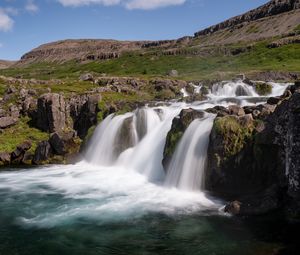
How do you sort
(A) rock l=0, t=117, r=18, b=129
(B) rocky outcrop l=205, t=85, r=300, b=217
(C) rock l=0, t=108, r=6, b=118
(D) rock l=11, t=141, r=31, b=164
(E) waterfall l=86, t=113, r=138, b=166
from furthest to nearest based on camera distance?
(C) rock l=0, t=108, r=6, b=118 → (A) rock l=0, t=117, r=18, b=129 → (D) rock l=11, t=141, r=31, b=164 → (E) waterfall l=86, t=113, r=138, b=166 → (B) rocky outcrop l=205, t=85, r=300, b=217

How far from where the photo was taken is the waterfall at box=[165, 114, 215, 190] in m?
29.7

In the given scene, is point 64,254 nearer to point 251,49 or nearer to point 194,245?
point 194,245

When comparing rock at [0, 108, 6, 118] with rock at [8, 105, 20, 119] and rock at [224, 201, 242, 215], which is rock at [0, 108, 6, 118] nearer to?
rock at [8, 105, 20, 119]

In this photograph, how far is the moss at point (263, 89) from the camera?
205ft

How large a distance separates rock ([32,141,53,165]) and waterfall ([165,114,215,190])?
60.0ft

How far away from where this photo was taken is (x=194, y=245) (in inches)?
801

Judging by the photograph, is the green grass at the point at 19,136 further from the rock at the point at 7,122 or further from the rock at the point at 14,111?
the rock at the point at 14,111

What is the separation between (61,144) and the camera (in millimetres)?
Answer: 46719

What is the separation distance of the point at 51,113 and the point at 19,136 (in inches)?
202

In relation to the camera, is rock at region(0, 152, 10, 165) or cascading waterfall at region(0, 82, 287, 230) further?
rock at region(0, 152, 10, 165)

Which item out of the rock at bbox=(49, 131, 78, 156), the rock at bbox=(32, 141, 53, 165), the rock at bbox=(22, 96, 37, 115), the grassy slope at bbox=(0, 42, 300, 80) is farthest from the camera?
the grassy slope at bbox=(0, 42, 300, 80)

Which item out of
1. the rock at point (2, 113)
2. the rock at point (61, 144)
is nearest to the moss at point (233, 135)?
the rock at point (61, 144)

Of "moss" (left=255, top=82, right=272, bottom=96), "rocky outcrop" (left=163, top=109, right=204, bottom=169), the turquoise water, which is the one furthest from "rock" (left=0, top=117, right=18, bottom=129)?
"moss" (left=255, top=82, right=272, bottom=96)

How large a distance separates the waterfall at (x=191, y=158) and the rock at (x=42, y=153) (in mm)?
18274
